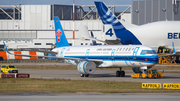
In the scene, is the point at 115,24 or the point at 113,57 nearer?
the point at 113,57

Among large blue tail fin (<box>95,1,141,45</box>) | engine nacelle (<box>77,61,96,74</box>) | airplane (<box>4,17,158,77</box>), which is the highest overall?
large blue tail fin (<box>95,1,141,45</box>)

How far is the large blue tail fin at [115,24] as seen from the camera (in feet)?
214

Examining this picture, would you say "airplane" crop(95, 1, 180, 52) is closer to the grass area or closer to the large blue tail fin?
the large blue tail fin

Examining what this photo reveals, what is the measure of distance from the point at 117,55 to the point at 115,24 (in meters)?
30.5

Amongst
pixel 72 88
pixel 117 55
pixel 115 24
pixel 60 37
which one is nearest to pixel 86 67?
pixel 117 55

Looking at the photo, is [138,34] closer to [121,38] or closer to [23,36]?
[121,38]

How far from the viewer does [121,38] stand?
231 feet

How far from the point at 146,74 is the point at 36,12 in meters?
95.1

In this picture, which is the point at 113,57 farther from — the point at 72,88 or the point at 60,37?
the point at 72,88

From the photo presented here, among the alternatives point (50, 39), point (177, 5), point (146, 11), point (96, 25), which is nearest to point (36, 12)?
point (50, 39)

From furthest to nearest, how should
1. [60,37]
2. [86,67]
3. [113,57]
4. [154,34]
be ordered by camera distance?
[154,34] → [60,37] → [113,57] → [86,67]

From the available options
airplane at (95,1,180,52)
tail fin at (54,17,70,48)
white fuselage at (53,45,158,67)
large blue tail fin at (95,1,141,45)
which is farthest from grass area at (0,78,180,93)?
airplane at (95,1,180,52)

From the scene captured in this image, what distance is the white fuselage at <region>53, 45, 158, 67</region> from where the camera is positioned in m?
35.8

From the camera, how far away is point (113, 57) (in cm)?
3794
